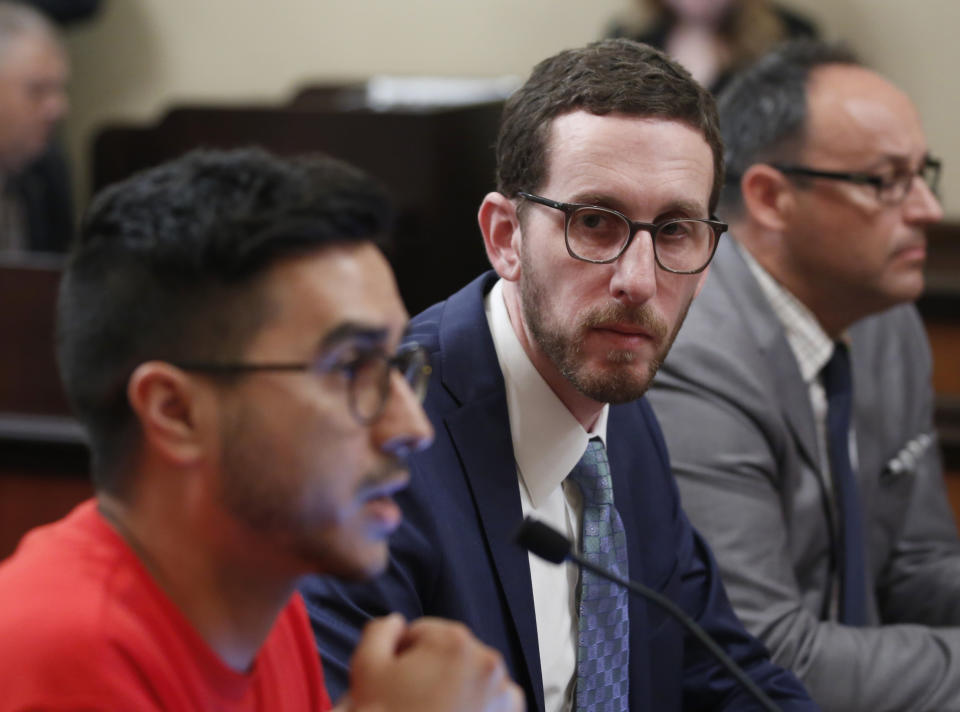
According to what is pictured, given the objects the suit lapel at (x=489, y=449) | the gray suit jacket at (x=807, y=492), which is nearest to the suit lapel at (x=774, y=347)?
the gray suit jacket at (x=807, y=492)

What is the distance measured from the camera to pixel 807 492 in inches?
69.5

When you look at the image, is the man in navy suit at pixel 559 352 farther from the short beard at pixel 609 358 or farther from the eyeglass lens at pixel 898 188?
the eyeglass lens at pixel 898 188

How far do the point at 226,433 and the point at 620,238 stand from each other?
23.1 inches

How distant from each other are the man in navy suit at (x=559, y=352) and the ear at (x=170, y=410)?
1.30 ft

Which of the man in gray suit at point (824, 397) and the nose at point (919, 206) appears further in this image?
the nose at point (919, 206)

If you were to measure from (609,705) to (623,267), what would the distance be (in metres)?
0.46

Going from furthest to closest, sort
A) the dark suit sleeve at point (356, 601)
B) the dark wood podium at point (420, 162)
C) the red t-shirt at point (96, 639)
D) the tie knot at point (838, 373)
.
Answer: the dark wood podium at point (420, 162) < the tie knot at point (838, 373) < the dark suit sleeve at point (356, 601) < the red t-shirt at point (96, 639)

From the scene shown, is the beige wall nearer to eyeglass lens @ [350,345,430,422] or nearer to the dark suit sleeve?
the dark suit sleeve

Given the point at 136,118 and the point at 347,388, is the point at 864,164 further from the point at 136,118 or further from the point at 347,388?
the point at 136,118

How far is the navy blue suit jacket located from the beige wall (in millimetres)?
2509

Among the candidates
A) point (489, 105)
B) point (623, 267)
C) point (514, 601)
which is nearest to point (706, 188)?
point (623, 267)

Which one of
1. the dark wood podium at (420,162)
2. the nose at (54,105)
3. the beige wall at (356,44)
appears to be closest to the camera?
the dark wood podium at (420,162)

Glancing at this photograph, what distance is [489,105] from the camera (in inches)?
115

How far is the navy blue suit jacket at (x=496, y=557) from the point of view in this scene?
1198 mm
